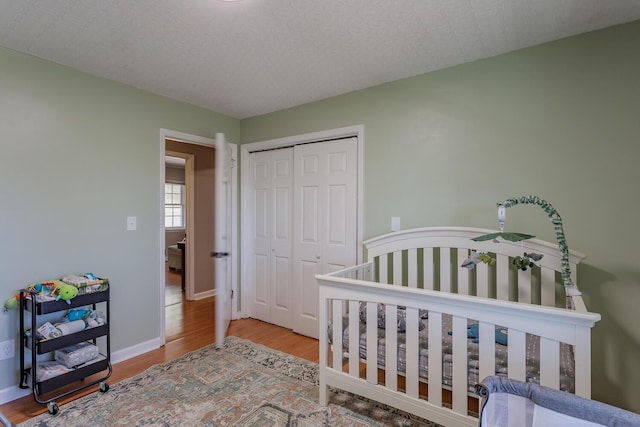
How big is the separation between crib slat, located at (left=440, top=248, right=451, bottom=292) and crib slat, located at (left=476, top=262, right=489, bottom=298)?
188 millimetres

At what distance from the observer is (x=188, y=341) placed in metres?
2.96

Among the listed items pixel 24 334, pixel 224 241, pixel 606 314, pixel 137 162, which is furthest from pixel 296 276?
pixel 606 314

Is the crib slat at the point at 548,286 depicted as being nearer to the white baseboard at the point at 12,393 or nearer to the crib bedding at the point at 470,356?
the crib bedding at the point at 470,356

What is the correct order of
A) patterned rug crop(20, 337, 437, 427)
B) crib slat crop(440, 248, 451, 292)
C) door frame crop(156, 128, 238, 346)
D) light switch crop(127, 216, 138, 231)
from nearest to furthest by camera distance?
1. patterned rug crop(20, 337, 437, 427)
2. crib slat crop(440, 248, 451, 292)
3. light switch crop(127, 216, 138, 231)
4. door frame crop(156, 128, 238, 346)

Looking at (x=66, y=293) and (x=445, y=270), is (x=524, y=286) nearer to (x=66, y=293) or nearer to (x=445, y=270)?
(x=445, y=270)

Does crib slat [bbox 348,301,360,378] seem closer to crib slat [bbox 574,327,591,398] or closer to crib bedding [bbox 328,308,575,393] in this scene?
crib bedding [bbox 328,308,575,393]

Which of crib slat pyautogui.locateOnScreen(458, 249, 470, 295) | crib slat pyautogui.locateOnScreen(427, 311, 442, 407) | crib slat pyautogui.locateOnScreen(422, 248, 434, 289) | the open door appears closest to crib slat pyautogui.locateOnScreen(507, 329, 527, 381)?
crib slat pyautogui.locateOnScreen(427, 311, 442, 407)

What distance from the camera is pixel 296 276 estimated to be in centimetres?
324

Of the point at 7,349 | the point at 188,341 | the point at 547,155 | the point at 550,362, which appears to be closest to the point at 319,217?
the point at 188,341

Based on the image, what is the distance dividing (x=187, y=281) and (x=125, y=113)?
2.55m

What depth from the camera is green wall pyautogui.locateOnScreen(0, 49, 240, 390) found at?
205cm

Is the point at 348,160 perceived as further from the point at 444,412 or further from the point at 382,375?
the point at 444,412

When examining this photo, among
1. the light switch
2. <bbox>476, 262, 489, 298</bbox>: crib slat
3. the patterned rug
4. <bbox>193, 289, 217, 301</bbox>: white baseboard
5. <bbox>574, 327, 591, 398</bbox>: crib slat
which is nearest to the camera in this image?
<bbox>574, 327, 591, 398</bbox>: crib slat

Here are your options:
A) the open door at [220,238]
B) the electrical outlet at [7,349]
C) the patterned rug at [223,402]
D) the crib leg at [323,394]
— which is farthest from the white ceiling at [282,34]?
the patterned rug at [223,402]
